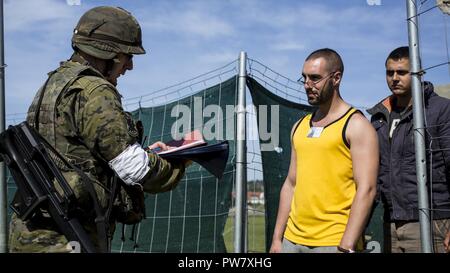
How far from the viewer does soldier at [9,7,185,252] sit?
2.93 metres

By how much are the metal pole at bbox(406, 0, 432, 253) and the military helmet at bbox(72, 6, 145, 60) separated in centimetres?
163

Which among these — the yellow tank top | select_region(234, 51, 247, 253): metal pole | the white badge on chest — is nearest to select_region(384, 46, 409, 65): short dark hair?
the yellow tank top

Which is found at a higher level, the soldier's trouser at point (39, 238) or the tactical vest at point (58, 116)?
the tactical vest at point (58, 116)

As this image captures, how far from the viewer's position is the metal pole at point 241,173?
5.35 metres

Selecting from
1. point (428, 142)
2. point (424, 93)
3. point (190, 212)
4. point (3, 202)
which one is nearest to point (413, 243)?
point (428, 142)

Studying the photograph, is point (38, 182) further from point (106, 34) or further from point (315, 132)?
point (315, 132)

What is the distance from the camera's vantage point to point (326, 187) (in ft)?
11.3

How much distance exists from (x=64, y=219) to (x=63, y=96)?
1.86 ft

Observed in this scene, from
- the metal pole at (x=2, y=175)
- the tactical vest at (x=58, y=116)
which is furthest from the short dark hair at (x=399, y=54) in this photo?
A: the metal pole at (x=2, y=175)

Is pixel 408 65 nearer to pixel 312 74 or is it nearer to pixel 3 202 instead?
pixel 312 74

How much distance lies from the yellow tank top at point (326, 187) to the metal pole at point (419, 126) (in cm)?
53

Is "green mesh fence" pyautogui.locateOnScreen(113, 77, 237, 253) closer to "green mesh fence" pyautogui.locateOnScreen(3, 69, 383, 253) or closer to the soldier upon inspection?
"green mesh fence" pyautogui.locateOnScreen(3, 69, 383, 253)

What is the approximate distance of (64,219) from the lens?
2.88 m

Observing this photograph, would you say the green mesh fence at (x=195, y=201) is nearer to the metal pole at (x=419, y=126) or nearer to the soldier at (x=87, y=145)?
the metal pole at (x=419, y=126)
